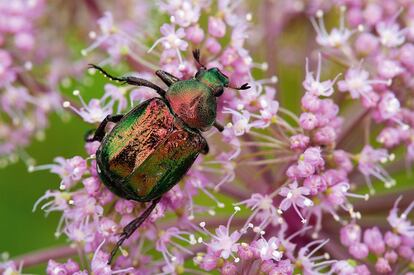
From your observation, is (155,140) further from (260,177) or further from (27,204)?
(27,204)

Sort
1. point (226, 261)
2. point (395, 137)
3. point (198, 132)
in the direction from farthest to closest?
point (395, 137), point (198, 132), point (226, 261)

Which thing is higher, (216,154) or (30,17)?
(30,17)

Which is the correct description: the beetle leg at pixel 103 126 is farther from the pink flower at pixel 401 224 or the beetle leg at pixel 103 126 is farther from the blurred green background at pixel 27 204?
the blurred green background at pixel 27 204

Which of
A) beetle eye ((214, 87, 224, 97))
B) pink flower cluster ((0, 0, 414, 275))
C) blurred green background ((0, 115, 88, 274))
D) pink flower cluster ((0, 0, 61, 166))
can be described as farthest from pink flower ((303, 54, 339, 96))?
blurred green background ((0, 115, 88, 274))

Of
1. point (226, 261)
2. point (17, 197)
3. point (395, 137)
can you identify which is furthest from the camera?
point (17, 197)

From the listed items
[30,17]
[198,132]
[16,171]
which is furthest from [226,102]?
[16,171]

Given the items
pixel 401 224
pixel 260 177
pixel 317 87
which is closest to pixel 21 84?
pixel 260 177

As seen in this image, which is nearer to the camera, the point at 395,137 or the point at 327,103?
the point at 327,103

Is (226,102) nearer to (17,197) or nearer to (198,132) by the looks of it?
(198,132)
